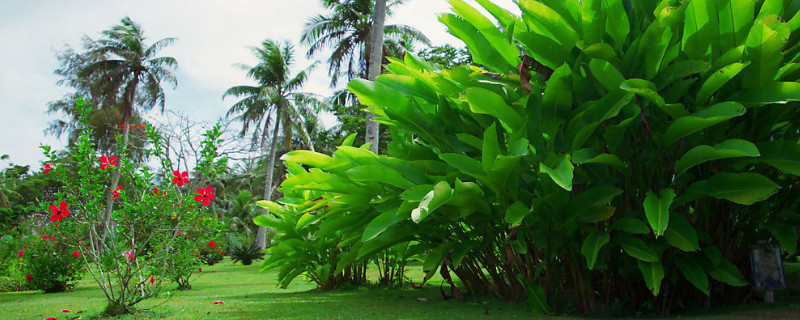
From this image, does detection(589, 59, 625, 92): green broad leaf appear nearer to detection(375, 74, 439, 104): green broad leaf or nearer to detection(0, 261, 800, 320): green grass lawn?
detection(375, 74, 439, 104): green broad leaf

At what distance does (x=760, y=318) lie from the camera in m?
2.56

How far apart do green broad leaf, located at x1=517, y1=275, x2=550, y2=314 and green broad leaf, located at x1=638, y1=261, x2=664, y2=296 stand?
0.65 meters

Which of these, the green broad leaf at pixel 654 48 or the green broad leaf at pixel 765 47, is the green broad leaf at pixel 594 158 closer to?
the green broad leaf at pixel 654 48

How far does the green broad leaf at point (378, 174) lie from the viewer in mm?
3105

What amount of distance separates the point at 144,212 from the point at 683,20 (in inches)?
160

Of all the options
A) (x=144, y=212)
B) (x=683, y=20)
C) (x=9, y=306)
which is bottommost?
(x=9, y=306)

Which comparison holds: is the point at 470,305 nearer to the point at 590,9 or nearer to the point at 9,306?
the point at 590,9

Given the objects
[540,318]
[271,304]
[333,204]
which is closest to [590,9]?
[540,318]

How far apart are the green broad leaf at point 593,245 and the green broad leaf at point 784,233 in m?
0.92

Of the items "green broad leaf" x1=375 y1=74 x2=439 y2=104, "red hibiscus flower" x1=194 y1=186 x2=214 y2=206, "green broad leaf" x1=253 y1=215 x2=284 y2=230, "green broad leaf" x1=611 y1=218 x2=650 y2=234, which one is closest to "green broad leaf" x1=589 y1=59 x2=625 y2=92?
"green broad leaf" x1=611 y1=218 x2=650 y2=234

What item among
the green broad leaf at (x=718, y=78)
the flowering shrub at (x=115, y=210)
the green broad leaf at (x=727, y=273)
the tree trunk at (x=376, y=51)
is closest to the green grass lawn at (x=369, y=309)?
the green broad leaf at (x=727, y=273)

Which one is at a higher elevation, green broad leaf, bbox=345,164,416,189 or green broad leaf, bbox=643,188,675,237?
green broad leaf, bbox=345,164,416,189

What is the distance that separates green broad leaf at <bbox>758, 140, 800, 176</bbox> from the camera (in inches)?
97.8

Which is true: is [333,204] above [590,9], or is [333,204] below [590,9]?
below
